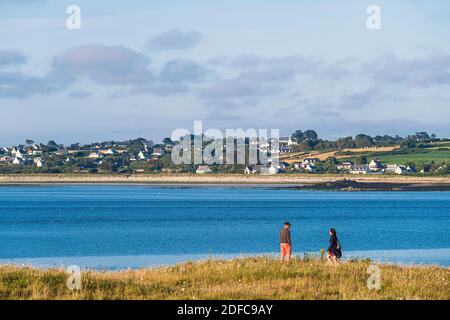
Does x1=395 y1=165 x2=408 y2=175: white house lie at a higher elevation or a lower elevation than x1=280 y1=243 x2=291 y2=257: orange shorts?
lower

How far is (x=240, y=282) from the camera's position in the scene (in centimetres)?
2339

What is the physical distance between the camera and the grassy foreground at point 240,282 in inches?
814

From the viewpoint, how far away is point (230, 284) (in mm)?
23016

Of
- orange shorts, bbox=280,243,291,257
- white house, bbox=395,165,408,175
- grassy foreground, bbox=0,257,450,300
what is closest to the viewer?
grassy foreground, bbox=0,257,450,300

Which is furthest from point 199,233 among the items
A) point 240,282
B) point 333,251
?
point 240,282

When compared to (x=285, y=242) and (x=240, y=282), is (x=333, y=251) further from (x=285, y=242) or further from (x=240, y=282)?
(x=240, y=282)

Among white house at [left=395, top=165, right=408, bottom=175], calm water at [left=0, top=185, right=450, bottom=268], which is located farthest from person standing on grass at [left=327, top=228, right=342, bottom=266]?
white house at [left=395, top=165, right=408, bottom=175]

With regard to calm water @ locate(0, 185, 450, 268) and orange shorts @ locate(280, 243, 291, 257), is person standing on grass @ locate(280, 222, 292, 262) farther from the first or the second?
calm water @ locate(0, 185, 450, 268)

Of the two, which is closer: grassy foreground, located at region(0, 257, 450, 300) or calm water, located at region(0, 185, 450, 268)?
grassy foreground, located at region(0, 257, 450, 300)

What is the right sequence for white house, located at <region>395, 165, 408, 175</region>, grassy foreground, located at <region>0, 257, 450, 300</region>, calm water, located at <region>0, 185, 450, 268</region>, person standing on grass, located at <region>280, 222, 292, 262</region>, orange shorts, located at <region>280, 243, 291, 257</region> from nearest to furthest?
1. grassy foreground, located at <region>0, 257, 450, 300</region>
2. person standing on grass, located at <region>280, 222, 292, 262</region>
3. orange shorts, located at <region>280, 243, 291, 257</region>
4. calm water, located at <region>0, 185, 450, 268</region>
5. white house, located at <region>395, 165, 408, 175</region>

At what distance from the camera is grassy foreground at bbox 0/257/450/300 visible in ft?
67.8

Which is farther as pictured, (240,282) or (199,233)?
(199,233)
